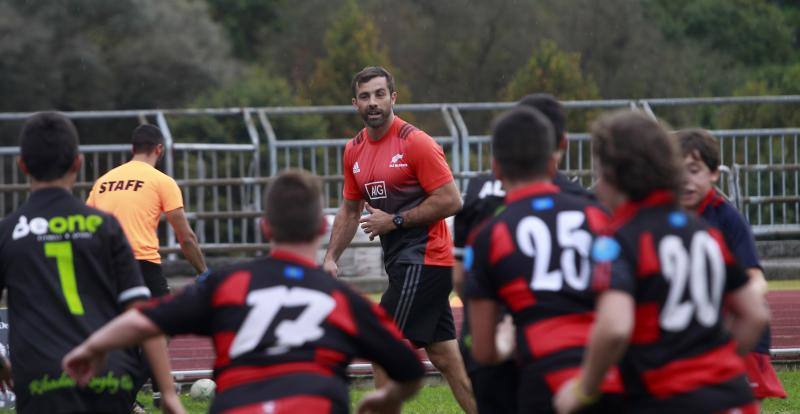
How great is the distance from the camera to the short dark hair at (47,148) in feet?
16.4

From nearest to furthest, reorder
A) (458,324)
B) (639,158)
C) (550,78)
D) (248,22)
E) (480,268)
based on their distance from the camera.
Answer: (639,158), (480,268), (458,324), (550,78), (248,22)

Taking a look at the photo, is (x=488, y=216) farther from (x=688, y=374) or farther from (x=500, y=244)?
(x=688, y=374)

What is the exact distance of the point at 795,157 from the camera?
54.5 ft

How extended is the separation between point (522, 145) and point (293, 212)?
2.60 feet

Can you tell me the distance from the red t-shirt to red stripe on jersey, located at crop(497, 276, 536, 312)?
3.59 meters

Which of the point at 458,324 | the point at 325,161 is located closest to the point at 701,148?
the point at 458,324

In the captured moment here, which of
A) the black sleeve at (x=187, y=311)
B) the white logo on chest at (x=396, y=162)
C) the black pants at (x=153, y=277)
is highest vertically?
the white logo on chest at (x=396, y=162)

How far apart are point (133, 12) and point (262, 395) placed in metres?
37.4

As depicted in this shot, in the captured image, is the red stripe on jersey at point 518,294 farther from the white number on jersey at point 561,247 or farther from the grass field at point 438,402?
the grass field at point 438,402

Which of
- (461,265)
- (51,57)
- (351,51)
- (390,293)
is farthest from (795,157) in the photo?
(51,57)

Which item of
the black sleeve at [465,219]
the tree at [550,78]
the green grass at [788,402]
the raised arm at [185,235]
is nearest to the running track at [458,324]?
the raised arm at [185,235]

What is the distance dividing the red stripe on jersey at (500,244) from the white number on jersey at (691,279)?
1.84ft

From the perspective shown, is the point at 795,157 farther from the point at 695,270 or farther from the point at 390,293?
the point at 695,270

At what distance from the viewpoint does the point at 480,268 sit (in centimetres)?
433
